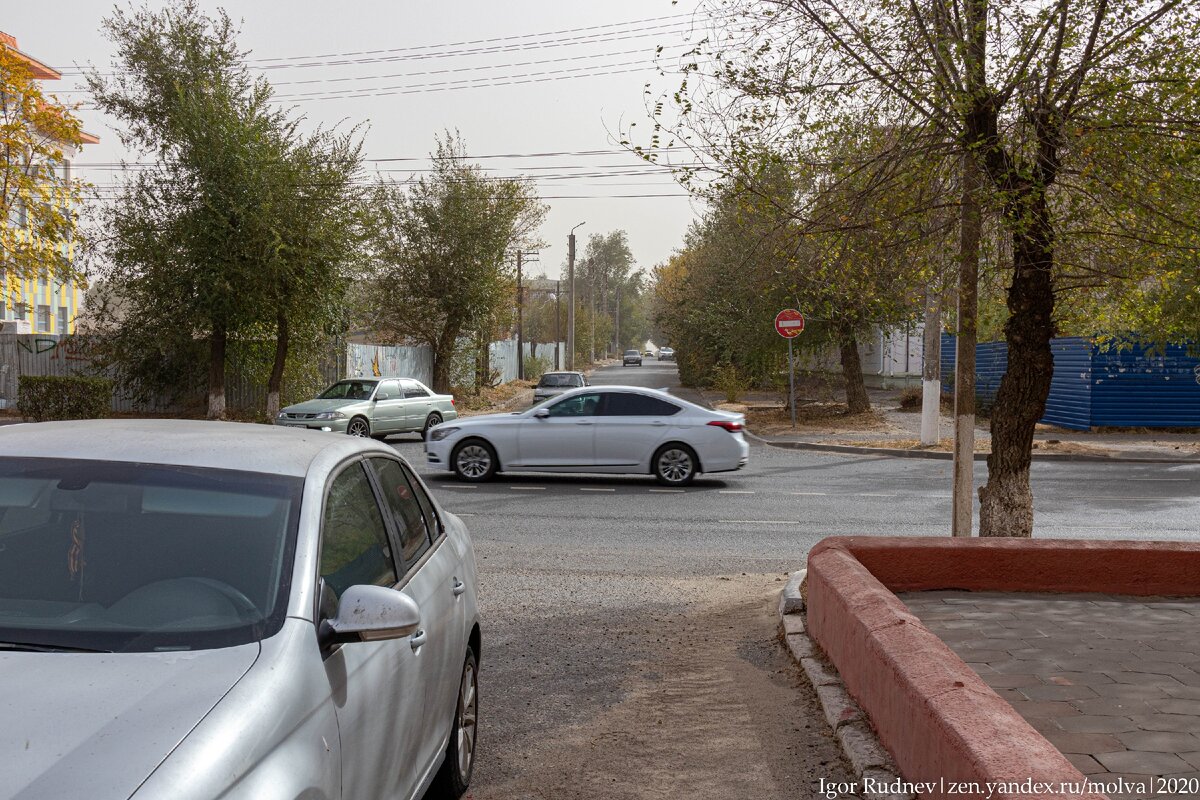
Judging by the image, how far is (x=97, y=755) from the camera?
6.92 feet

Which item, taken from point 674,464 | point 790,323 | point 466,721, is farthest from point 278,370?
point 466,721

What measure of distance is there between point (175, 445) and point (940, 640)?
10.6 feet

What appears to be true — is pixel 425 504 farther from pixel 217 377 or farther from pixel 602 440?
pixel 217 377

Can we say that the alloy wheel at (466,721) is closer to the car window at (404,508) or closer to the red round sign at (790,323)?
the car window at (404,508)

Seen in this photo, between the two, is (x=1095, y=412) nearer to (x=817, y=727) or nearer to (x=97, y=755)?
(x=817, y=727)

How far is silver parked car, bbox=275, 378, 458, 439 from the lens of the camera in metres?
21.4

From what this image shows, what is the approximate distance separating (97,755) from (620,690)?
412cm

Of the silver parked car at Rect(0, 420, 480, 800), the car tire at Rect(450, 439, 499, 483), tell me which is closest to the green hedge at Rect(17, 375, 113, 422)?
the car tire at Rect(450, 439, 499, 483)

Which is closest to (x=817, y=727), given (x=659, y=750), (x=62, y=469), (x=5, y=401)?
(x=659, y=750)

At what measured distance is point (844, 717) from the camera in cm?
486

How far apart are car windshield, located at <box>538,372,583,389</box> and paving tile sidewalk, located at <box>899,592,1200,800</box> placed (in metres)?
27.1

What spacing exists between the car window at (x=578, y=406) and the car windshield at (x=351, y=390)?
7830 mm

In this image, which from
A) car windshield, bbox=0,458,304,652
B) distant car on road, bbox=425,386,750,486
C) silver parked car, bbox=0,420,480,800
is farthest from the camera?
distant car on road, bbox=425,386,750,486

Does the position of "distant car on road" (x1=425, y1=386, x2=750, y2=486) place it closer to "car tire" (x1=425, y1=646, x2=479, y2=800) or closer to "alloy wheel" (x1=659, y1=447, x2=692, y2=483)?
"alloy wheel" (x1=659, y1=447, x2=692, y2=483)
